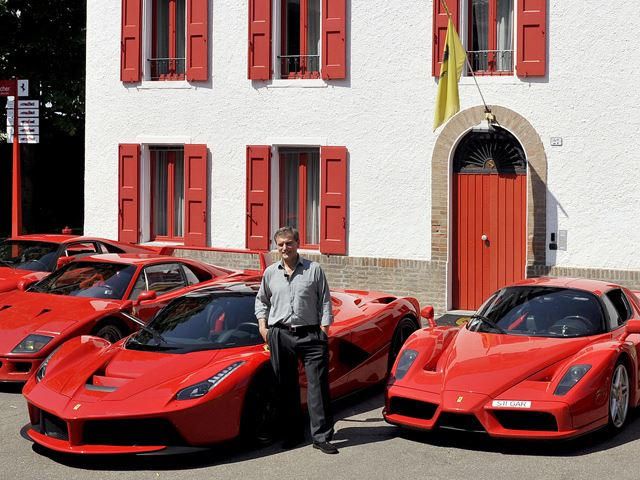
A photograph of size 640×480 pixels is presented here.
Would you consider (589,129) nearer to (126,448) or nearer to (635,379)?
(635,379)

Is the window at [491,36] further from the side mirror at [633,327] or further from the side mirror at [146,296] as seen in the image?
the side mirror at [633,327]

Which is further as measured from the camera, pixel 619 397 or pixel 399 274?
pixel 399 274

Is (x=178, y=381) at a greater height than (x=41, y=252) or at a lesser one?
lesser

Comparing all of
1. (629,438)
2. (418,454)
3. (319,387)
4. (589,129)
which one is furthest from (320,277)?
(589,129)

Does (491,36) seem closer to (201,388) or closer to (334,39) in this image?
(334,39)

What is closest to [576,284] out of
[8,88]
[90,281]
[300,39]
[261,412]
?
[261,412]

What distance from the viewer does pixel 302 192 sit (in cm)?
1717

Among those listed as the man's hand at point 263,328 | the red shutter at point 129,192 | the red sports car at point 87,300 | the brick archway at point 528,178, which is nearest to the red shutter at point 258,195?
the red shutter at point 129,192

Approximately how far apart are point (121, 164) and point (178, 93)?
5.60ft

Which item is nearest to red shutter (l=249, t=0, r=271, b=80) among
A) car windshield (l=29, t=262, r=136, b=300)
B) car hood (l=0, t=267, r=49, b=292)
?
car hood (l=0, t=267, r=49, b=292)

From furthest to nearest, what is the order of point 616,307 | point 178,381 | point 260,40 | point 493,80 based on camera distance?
1. point 260,40
2. point 493,80
3. point 616,307
4. point 178,381

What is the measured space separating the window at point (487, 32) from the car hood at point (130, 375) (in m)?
8.82

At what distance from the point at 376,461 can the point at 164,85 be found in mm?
11609

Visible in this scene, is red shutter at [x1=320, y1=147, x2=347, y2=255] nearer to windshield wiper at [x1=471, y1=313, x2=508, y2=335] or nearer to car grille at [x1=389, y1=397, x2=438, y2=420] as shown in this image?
windshield wiper at [x1=471, y1=313, x2=508, y2=335]
